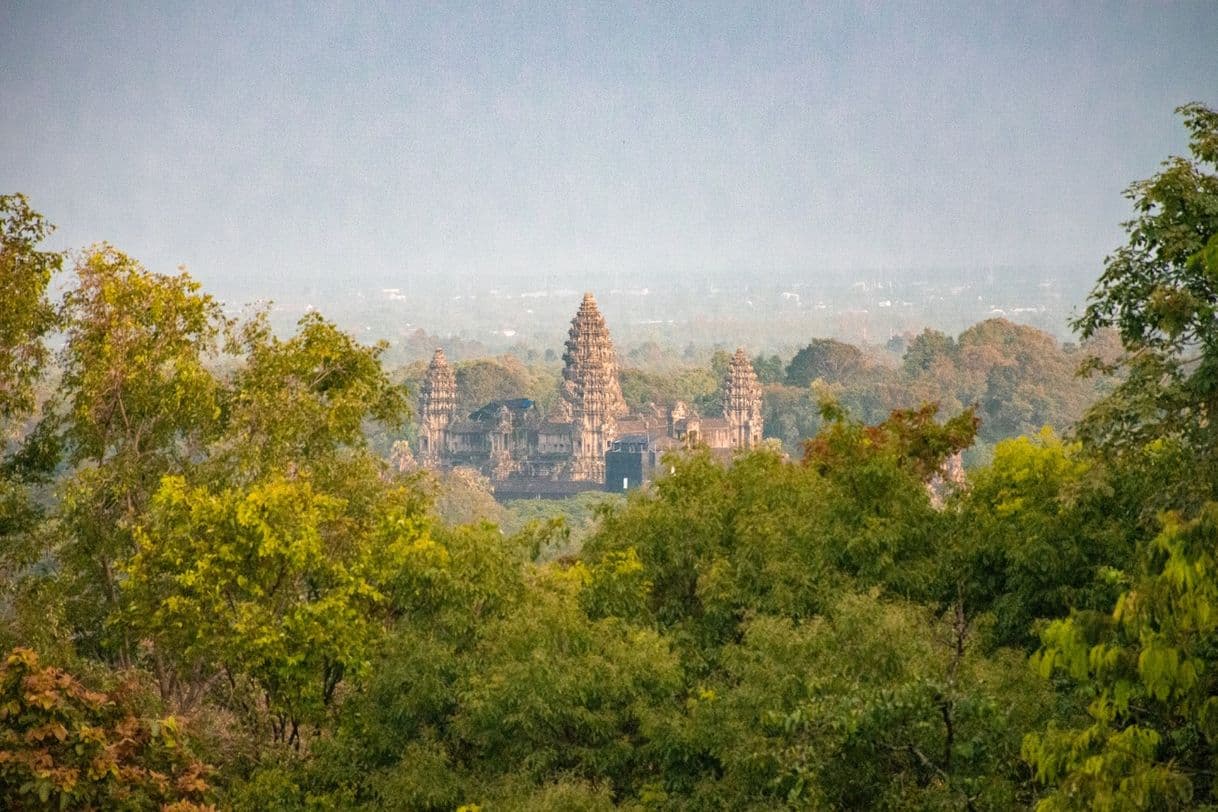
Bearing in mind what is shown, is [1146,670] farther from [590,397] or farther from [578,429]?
[578,429]

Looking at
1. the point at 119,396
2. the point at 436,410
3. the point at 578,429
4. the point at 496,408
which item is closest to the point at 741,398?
the point at 578,429

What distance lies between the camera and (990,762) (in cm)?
1080

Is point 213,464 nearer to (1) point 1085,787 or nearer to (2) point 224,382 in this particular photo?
(2) point 224,382

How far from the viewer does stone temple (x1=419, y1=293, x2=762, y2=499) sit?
105m

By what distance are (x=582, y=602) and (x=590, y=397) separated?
9048cm

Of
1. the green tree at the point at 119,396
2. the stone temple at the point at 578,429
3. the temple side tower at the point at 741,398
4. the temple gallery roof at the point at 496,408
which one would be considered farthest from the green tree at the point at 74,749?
the temple gallery roof at the point at 496,408

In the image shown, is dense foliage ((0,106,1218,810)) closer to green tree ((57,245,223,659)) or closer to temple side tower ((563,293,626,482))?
green tree ((57,245,223,659))

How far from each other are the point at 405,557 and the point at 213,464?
9.44 feet

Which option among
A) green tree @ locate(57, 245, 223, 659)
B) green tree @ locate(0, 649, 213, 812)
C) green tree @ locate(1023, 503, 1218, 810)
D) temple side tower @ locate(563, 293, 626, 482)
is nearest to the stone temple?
temple side tower @ locate(563, 293, 626, 482)

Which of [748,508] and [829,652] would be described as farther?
[748,508]

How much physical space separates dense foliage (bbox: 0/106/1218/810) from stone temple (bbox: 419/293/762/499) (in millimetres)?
82093

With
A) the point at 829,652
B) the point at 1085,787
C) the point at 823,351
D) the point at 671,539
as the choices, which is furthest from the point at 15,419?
the point at 823,351

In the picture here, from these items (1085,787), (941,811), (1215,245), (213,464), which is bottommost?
(941,811)

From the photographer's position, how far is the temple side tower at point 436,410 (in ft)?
375
